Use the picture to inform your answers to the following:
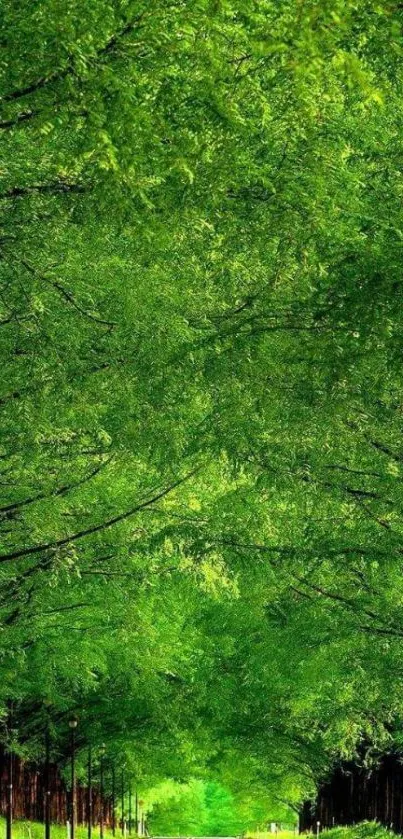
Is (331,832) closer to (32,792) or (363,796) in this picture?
(363,796)

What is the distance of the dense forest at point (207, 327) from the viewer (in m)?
9.18

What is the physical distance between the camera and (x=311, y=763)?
148 ft

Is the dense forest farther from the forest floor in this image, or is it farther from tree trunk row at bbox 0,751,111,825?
tree trunk row at bbox 0,751,111,825

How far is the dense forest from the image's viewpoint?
918 cm

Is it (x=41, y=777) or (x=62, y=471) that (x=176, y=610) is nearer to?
(x=62, y=471)

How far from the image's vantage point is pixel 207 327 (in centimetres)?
1518

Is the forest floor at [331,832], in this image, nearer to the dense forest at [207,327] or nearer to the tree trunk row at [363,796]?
the tree trunk row at [363,796]

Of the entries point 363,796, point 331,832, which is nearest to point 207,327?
point 331,832

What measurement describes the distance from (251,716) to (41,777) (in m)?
24.8

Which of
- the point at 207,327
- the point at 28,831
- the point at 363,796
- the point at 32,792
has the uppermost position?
the point at 207,327

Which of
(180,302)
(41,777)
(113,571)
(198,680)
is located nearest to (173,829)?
(41,777)

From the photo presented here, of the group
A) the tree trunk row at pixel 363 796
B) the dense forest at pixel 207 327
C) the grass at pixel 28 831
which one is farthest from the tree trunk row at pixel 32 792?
the dense forest at pixel 207 327

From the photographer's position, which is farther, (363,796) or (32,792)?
(32,792)

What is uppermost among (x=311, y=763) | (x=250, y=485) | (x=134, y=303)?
(x=134, y=303)
